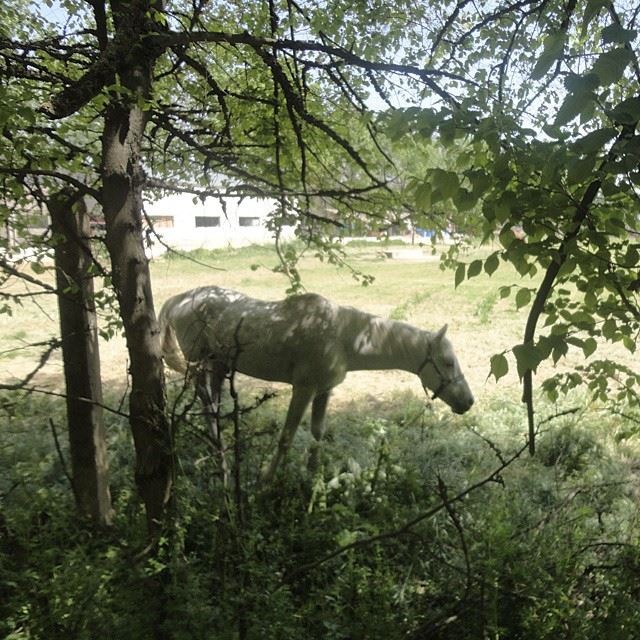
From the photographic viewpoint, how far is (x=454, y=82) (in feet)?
8.24

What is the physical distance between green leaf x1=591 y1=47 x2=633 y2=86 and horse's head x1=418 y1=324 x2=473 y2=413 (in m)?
2.08

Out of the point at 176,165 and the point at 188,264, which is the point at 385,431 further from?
the point at 188,264

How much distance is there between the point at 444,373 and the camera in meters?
3.10

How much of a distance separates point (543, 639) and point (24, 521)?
2.22 m

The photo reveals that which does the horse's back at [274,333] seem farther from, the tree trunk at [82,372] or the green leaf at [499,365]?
the green leaf at [499,365]

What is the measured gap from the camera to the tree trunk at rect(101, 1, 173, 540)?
191 cm

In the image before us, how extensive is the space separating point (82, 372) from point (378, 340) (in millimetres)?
1683

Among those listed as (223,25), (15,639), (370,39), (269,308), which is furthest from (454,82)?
(15,639)

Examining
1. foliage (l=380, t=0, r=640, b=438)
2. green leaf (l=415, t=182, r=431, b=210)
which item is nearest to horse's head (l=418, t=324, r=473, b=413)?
foliage (l=380, t=0, r=640, b=438)

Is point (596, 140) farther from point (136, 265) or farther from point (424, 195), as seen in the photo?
point (136, 265)

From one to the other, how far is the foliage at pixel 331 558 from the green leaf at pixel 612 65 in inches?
38.8

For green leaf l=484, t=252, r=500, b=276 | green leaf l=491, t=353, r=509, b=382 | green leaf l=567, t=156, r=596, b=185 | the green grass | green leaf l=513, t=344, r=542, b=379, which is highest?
green leaf l=567, t=156, r=596, b=185

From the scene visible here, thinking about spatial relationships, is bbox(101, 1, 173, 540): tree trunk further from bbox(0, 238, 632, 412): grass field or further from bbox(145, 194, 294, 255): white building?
bbox(145, 194, 294, 255): white building

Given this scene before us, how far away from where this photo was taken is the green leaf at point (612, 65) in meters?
1.01
